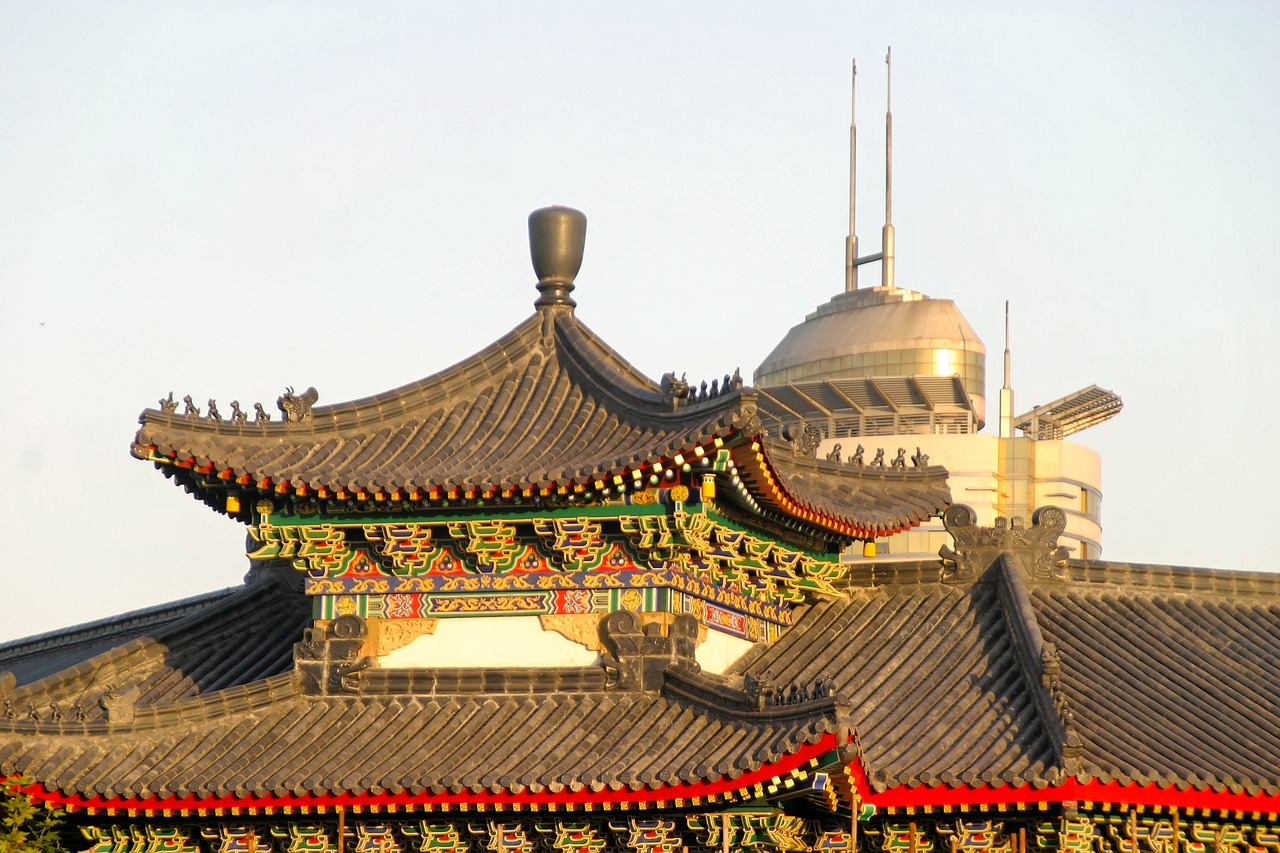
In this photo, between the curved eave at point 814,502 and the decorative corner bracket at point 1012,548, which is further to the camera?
the decorative corner bracket at point 1012,548

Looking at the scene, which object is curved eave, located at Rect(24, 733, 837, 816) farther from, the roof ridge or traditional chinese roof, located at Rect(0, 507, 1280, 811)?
the roof ridge


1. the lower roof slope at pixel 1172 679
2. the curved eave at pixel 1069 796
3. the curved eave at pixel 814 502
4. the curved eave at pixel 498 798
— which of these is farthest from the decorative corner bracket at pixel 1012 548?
the curved eave at pixel 498 798

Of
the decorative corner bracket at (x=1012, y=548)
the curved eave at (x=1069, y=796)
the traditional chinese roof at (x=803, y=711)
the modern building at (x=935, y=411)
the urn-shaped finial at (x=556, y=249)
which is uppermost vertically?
the modern building at (x=935, y=411)

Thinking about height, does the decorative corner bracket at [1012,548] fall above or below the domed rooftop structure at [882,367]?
below

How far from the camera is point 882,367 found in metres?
64.8

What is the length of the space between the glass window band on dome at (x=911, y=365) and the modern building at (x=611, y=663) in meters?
38.9

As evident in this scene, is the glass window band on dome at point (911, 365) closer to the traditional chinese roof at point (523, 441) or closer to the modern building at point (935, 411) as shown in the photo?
the modern building at point (935, 411)

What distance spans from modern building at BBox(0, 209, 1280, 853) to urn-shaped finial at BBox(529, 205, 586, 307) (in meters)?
0.04

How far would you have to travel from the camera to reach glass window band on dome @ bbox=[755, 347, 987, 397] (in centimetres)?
6362

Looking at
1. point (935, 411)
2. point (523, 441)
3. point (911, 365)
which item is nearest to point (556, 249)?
point (523, 441)

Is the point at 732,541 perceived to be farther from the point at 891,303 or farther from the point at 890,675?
the point at 891,303

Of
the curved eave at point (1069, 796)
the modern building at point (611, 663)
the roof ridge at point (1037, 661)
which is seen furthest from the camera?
the modern building at point (611, 663)

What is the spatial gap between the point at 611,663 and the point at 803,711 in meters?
2.92

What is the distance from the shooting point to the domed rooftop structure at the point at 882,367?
201 feet
